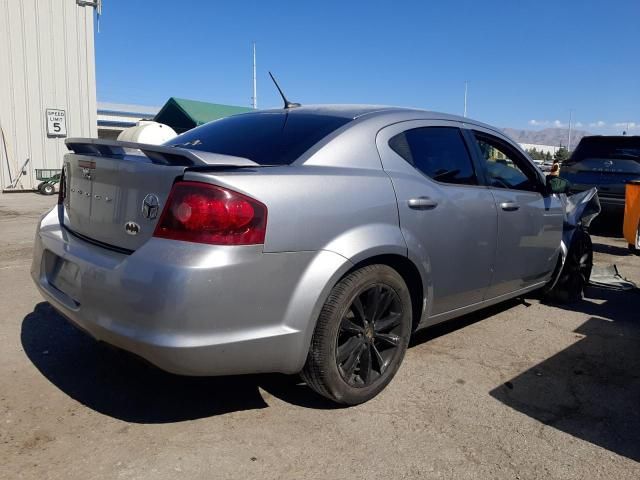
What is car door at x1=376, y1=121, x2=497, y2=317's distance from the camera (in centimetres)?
310

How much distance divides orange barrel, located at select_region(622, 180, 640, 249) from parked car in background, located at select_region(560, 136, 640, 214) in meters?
2.37

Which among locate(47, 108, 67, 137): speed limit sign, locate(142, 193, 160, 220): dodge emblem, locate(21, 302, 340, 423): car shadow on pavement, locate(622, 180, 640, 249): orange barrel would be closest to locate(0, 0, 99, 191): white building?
locate(47, 108, 67, 137): speed limit sign

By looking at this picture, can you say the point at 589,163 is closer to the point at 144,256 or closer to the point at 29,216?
the point at 144,256

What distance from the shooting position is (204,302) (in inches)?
89.3

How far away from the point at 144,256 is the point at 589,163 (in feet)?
30.1

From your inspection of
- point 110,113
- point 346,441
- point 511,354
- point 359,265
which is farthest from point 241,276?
point 110,113

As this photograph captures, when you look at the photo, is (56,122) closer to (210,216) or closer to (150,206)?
(150,206)

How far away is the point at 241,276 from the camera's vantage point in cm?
233

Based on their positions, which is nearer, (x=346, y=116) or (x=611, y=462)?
(x=611, y=462)

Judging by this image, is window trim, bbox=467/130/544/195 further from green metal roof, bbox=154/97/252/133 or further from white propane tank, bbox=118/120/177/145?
green metal roof, bbox=154/97/252/133

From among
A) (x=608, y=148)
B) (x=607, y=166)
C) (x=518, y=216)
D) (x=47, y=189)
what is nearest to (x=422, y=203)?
(x=518, y=216)

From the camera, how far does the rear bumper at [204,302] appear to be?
2.26 meters

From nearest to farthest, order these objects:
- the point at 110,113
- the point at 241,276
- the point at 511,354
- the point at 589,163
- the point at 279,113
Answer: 1. the point at 241,276
2. the point at 279,113
3. the point at 511,354
4. the point at 589,163
5. the point at 110,113

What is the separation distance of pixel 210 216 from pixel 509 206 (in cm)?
235
